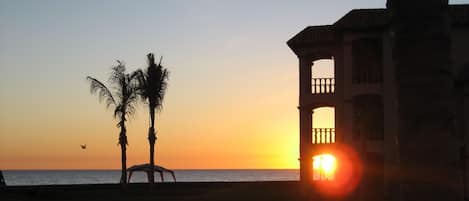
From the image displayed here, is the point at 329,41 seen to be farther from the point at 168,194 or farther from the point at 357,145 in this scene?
the point at 168,194

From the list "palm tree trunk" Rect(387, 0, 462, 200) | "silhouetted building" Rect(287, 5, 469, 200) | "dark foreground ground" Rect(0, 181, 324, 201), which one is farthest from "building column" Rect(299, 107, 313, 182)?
"palm tree trunk" Rect(387, 0, 462, 200)

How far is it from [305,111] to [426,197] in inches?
1238

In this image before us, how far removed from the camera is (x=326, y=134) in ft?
128

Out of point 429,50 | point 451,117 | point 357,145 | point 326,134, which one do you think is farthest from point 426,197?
point 326,134

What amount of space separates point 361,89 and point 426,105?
2855 cm

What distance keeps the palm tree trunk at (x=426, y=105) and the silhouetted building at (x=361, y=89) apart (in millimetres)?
25564

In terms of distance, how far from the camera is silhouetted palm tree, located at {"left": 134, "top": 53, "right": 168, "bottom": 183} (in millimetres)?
43312

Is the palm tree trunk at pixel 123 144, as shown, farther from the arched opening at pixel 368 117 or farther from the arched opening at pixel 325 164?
the arched opening at pixel 368 117

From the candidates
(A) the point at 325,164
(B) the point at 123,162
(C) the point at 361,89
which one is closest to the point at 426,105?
(C) the point at 361,89

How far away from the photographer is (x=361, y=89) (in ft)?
118

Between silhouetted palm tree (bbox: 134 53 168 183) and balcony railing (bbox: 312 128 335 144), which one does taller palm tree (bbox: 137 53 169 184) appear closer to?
silhouetted palm tree (bbox: 134 53 168 183)

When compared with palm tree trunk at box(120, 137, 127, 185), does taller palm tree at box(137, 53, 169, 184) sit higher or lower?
higher

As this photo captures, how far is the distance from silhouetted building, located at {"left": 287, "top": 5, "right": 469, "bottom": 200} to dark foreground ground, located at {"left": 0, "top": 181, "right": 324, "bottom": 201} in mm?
3288

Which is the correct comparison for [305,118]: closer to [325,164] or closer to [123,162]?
[325,164]
